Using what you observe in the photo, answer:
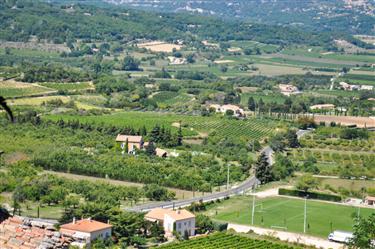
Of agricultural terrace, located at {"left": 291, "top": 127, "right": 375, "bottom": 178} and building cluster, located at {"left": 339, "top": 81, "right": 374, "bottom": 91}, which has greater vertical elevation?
agricultural terrace, located at {"left": 291, "top": 127, "right": 375, "bottom": 178}

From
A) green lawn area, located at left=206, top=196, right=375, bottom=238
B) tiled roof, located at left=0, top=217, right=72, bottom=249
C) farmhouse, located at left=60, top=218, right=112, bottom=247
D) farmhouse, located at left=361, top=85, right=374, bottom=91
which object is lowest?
farmhouse, located at left=361, top=85, right=374, bottom=91

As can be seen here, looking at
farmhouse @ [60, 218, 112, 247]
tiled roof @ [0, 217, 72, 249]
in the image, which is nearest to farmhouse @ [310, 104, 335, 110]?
farmhouse @ [60, 218, 112, 247]

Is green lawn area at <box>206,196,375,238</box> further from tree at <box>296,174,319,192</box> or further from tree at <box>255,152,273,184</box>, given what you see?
tree at <box>255,152,273,184</box>

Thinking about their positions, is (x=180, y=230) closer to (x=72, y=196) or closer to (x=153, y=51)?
(x=72, y=196)

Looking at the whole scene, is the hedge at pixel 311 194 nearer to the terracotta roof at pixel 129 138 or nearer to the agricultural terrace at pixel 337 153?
the agricultural terrace at pixel 337 153

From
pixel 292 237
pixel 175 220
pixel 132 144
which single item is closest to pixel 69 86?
pixel 132 144

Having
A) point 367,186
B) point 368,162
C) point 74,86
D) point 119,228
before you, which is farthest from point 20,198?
point 74,86
